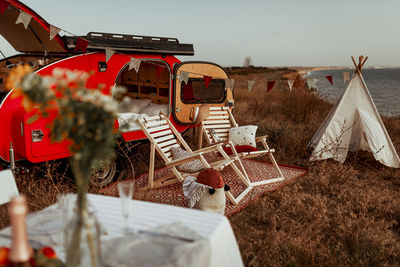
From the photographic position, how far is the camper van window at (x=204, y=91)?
23.1 ft

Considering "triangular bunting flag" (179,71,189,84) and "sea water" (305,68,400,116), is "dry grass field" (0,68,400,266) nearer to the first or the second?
"triangular bunting flag" (179,71,189,84)

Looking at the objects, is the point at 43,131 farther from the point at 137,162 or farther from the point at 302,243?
the point at 302,243

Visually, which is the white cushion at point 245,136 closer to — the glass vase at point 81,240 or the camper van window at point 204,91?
the camper van window at point 204,91

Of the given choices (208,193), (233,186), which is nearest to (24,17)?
(208,193)

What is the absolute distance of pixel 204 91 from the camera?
7129mm

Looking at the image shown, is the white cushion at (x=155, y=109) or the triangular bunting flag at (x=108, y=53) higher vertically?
the triangular bunting flag at (x=108, y=53)

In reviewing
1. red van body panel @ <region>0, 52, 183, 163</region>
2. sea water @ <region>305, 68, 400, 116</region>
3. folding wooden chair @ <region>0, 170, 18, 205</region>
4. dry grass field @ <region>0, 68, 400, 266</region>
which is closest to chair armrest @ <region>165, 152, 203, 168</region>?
dry grass field @ <region>0, 68, 400, 266</region>

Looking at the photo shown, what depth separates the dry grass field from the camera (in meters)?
3.47

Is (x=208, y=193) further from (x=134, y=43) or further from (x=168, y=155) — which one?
(x=134, y=43)

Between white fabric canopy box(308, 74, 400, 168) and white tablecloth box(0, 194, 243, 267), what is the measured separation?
16.2ft

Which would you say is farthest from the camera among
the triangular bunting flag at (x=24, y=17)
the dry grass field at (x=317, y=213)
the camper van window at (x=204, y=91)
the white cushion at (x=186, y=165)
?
the camper van window at (x=204, y=91)

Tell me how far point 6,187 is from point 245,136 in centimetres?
434

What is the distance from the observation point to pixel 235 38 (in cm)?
1441

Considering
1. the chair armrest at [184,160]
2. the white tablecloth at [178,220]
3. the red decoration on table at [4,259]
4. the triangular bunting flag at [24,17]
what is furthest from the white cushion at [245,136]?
the red decoration on table at [4,259]
